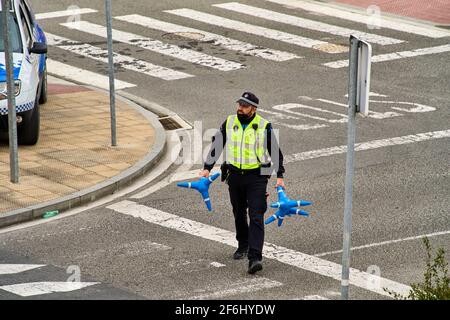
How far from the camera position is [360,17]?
26812mm

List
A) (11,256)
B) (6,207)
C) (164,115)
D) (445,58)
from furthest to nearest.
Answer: (445,58), (164,115), (6,207), (11,256)

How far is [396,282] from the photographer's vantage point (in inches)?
504

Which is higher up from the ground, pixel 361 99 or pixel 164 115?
pixel 361 99

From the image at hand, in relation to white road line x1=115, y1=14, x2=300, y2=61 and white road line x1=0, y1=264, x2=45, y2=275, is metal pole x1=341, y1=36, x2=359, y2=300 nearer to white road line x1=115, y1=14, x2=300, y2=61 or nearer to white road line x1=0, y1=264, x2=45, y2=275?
white road line x1=0, y1=264, x2=45, y2=275

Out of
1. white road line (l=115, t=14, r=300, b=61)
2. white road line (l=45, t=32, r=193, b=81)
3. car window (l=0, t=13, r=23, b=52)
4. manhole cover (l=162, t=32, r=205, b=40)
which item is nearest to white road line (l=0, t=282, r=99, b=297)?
car window (l=0, t=13, r=23, b=52)

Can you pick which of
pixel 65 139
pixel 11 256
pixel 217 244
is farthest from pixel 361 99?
pixel 65 139

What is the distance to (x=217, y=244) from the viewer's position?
46.3ft

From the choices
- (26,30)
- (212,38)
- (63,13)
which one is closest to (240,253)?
(26,30)

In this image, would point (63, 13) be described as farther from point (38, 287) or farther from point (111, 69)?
point (38, 287)

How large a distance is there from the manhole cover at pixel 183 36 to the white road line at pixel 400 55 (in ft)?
10.3

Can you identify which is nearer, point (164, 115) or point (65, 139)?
point (65, 139)
